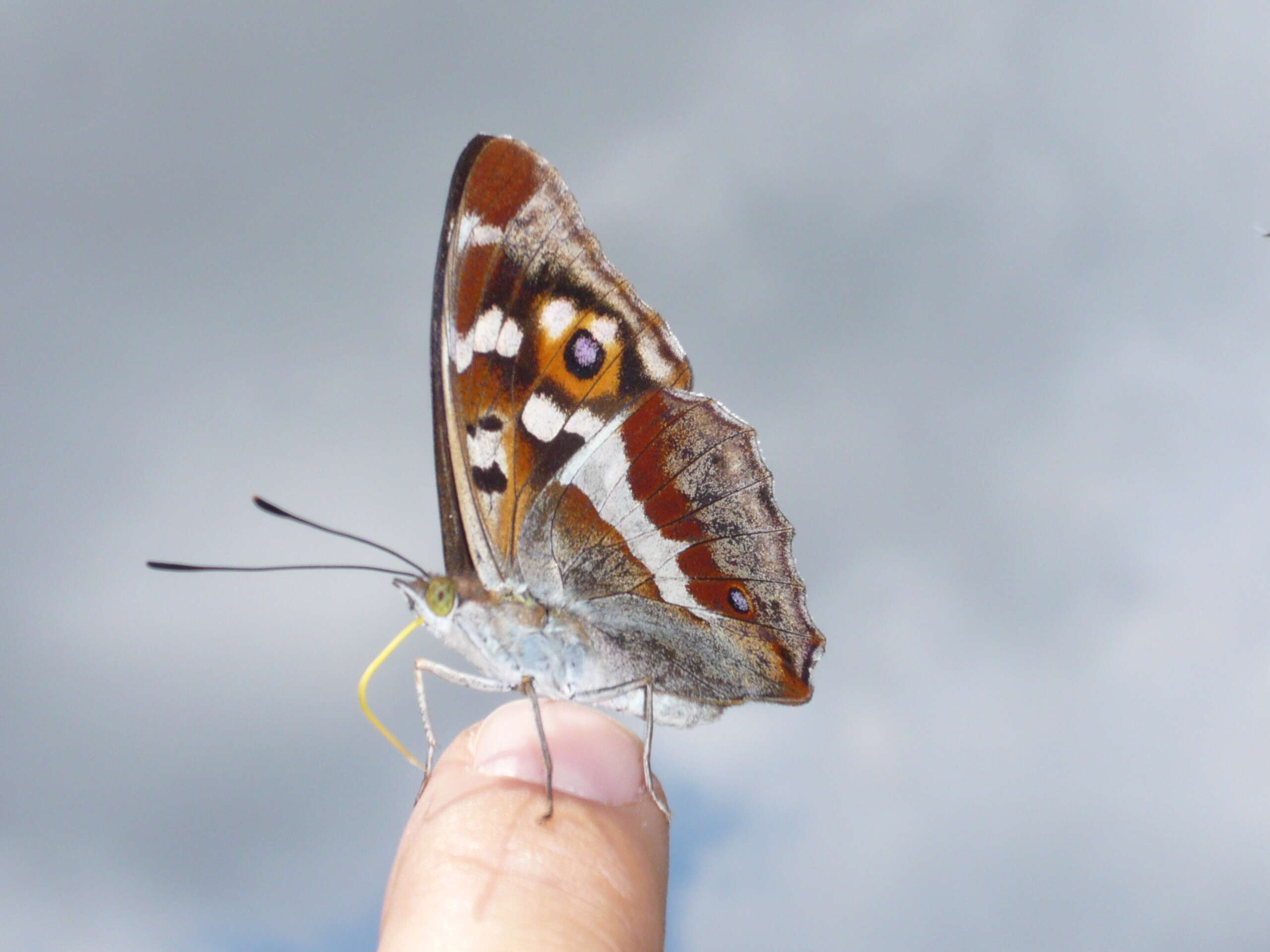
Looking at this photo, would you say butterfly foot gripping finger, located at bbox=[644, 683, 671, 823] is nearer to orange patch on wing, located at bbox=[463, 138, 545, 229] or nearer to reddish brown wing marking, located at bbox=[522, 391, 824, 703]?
reddish brown wing marking, located at bbox=[522, 391, 824, 703]

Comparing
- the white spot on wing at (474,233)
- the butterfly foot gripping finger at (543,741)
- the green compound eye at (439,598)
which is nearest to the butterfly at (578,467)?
the white spot on wing at (474,233)

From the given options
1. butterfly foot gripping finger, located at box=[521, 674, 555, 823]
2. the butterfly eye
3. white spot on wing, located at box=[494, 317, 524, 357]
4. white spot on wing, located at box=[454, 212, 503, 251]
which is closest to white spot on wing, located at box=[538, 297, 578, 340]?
white spot on wing, located at box=[494, 317, 524, 357]

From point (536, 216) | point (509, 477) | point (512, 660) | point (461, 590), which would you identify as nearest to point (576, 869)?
point (512, 660)

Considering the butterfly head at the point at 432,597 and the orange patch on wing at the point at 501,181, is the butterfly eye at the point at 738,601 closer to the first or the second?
the butterfly head at the point at 432,597

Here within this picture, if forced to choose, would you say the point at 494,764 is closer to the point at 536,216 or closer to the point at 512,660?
the point at 512,660

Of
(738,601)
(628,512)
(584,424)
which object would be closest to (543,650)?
(628,512)
